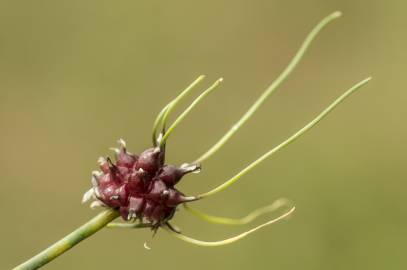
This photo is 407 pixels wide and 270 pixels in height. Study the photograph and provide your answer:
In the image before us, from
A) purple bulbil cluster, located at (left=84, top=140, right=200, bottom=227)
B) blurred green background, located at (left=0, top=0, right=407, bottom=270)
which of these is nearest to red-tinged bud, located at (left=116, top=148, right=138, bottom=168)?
purple bulbil cluster, located at (left=84, top=140, right=200, bottom=227)

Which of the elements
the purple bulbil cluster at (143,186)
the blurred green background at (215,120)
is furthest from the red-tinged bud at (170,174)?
the blurred green background at (215,120)

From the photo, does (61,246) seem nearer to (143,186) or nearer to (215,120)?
(143,186)

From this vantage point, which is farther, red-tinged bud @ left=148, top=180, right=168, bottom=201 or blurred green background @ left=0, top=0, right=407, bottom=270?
blurred green background @ left=0, top=0, right=407, bottom=270

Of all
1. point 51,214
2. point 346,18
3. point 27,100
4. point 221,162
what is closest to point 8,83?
point 27,100

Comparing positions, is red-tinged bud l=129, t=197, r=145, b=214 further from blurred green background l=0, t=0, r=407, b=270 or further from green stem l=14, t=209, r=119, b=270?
blurred green background l=0, t=0, r=407, b=270

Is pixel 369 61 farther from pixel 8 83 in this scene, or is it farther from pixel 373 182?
pixel 8 83

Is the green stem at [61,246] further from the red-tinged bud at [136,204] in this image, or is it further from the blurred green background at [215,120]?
the blurred green background at [215,120]
